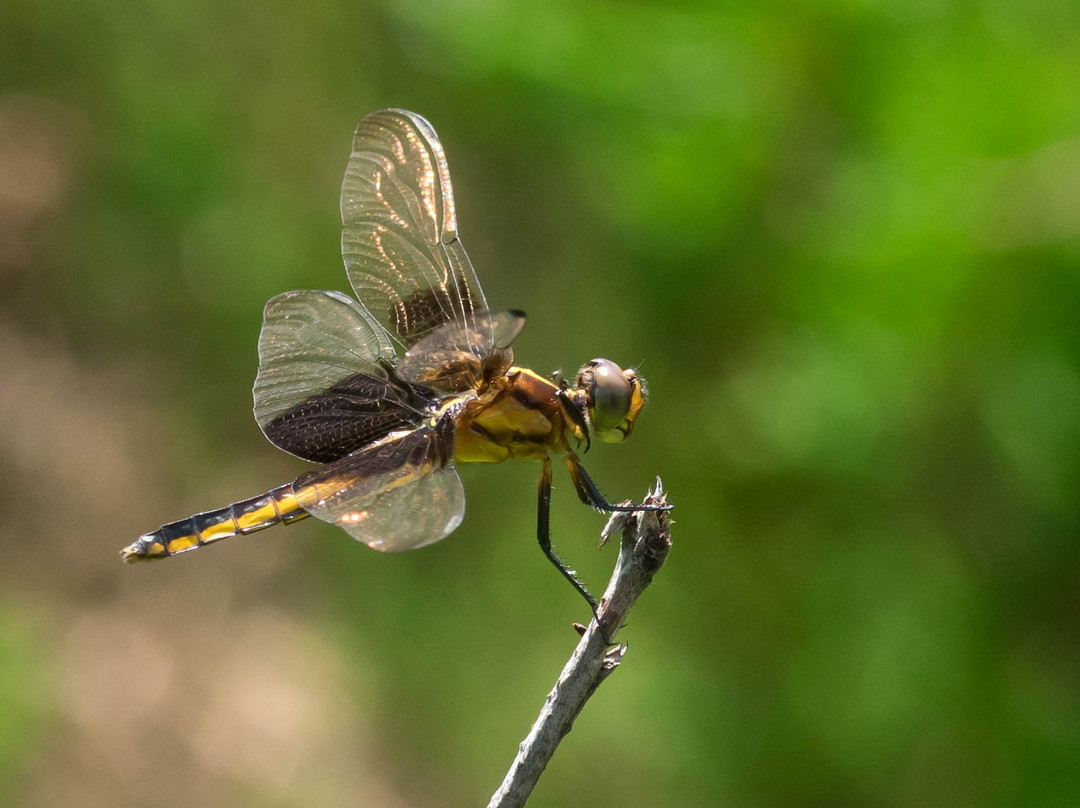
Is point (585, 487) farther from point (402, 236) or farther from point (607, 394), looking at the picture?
point (402, 236)

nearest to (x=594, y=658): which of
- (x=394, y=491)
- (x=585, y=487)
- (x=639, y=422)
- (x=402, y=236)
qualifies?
(x=394, y=491)

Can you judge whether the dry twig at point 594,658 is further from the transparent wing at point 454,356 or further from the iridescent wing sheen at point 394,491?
the transparent wing at point 454,356

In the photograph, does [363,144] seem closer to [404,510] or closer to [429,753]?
[404,510]

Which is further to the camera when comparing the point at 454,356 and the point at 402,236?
the point at 402,236

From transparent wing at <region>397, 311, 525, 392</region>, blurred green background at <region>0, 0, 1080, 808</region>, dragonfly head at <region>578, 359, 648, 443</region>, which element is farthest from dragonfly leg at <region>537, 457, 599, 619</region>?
blurred green background at <region>0, 0, 1080, 808</region>

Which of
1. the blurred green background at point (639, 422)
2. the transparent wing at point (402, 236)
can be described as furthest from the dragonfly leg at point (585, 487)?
the blurred green background at point (639, 422)

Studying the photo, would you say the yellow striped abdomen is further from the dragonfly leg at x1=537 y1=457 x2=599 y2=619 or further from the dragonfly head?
the dragonfly head
